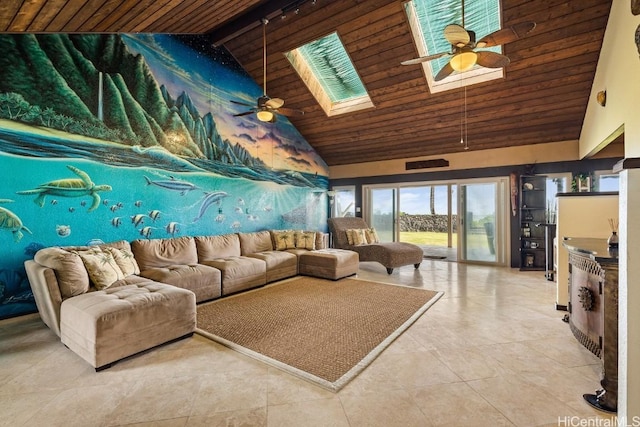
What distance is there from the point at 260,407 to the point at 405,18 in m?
4.96

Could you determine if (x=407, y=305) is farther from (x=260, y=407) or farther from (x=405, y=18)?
(x=405, y=18)

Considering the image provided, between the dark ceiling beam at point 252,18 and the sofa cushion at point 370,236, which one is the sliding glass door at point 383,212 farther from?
the dark ceiling beam at point 252,18

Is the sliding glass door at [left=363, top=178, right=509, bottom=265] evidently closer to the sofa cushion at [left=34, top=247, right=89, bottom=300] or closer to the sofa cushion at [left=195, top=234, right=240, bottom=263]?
the sofa cushion at [left=195, top=234, right=240, bottom=263]

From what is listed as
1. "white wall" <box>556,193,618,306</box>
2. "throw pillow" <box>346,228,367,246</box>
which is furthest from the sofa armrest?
"white wall" <box>556,193,618,306</box>

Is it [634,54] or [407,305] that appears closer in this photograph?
[634,54]

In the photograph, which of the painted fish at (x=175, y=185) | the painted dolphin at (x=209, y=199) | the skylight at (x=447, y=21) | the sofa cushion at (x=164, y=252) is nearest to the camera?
the sofa cushion at (x=164, y=252)

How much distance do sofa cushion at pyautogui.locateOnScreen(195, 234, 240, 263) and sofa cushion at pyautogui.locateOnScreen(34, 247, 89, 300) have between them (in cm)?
178

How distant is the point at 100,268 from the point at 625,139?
592 centimetres

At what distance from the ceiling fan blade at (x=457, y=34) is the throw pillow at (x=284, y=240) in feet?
13.8

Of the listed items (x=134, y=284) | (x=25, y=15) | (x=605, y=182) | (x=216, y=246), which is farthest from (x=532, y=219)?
(x=25, y=15)

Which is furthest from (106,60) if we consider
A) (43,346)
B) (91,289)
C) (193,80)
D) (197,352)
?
(197,352)

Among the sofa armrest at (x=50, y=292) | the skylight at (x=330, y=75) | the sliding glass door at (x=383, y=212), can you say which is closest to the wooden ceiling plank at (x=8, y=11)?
the sofa armrest at (x=50, y=292)

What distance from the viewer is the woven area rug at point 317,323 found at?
2314 millimetres

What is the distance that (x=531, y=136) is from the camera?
5.85 m
